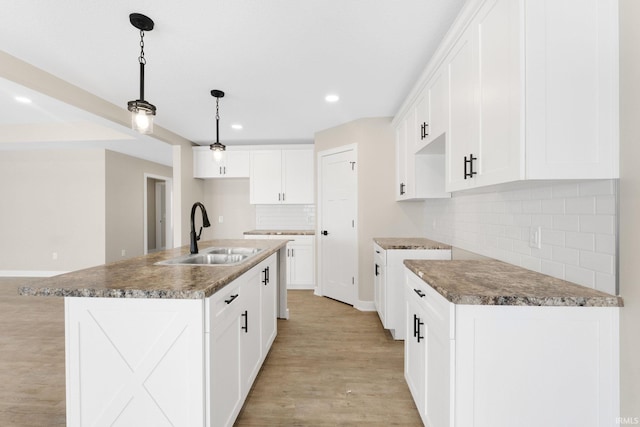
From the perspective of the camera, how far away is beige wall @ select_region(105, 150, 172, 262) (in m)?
5.47

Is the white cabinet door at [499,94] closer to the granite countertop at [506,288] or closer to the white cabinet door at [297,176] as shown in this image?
the granite countertop at [506,288]

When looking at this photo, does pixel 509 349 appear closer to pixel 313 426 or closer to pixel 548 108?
pixel 548 108

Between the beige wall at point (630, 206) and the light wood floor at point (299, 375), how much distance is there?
1.10 m

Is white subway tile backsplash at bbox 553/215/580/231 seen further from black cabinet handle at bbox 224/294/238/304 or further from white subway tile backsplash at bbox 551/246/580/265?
black cabinet handle at bbox 224/294/238/304

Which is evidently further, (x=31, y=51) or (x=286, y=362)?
(x=286, y=362)

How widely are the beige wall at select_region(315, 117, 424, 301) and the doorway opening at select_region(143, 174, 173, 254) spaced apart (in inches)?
225

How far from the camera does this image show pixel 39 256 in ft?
17.7

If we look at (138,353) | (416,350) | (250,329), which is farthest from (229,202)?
(416,350)

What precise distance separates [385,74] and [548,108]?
65.6 inches

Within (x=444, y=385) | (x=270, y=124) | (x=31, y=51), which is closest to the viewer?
(x=444, y=385)

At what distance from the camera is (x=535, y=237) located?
1.56m

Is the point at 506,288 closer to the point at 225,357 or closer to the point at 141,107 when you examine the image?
the point at 225,357

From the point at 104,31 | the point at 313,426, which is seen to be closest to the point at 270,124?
the point at 104,31

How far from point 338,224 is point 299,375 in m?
2.14
